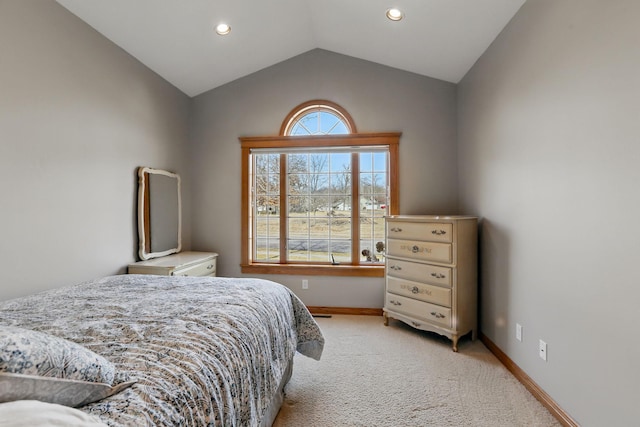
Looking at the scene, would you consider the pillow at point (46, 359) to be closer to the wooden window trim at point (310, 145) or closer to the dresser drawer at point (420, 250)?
the dresser drawer at point (420, 250)

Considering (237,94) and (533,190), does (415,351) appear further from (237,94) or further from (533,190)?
(237,94)

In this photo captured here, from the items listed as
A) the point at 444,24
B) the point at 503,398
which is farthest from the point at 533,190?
the point at 444,24

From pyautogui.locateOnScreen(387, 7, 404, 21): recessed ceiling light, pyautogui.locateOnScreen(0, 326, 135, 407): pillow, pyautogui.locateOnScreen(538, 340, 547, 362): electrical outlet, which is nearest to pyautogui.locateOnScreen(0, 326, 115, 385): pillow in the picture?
pyautogui.locateOnScreen(0, 326, 135, 407): pillow

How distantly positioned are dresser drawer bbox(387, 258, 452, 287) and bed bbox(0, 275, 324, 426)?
124 cm

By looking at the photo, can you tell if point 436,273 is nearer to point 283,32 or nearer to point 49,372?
point 49,372

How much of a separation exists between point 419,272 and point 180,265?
7.15ft

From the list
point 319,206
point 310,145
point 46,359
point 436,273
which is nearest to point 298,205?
point 319,206

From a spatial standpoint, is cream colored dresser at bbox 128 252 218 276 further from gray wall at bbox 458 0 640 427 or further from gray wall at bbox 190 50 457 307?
gray wall at bbox 458 0 640 427

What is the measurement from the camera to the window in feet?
11.8

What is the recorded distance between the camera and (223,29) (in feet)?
9.23

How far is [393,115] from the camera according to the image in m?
3.53

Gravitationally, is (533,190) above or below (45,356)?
above

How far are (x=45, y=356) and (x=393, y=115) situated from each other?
3.47m

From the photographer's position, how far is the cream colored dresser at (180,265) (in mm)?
2754
